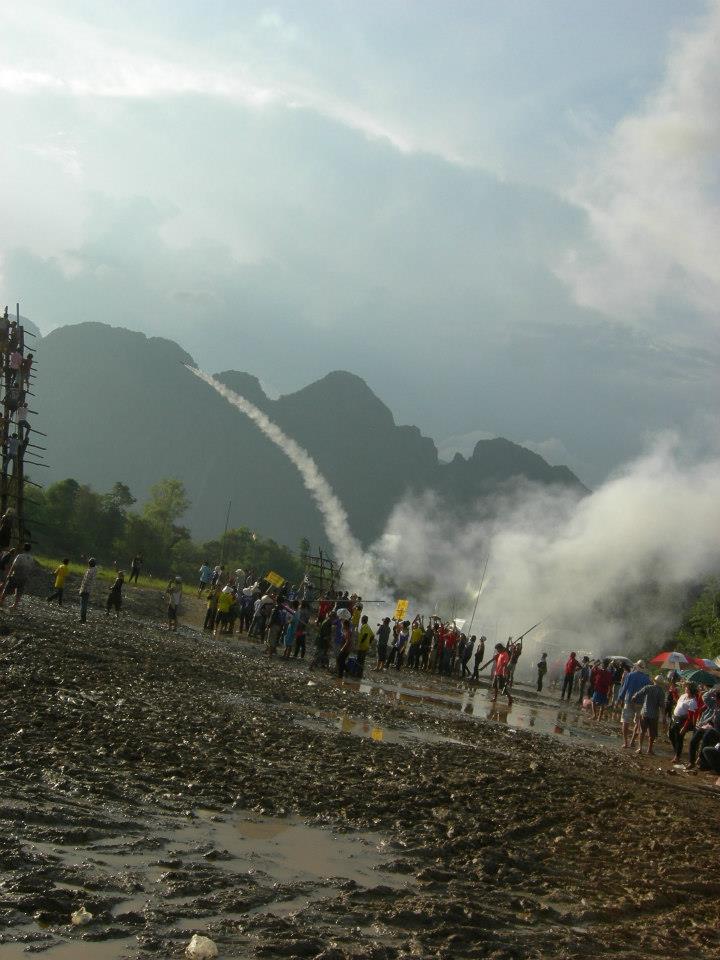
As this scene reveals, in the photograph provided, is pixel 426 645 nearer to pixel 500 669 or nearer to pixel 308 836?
pixel 500 669

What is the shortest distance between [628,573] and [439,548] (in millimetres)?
59048

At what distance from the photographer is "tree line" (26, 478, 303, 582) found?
233 feet

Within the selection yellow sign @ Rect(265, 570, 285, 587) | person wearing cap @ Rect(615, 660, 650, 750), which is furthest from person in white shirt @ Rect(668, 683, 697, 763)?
yellow sign @ Rect(265, 570, 285, 587)

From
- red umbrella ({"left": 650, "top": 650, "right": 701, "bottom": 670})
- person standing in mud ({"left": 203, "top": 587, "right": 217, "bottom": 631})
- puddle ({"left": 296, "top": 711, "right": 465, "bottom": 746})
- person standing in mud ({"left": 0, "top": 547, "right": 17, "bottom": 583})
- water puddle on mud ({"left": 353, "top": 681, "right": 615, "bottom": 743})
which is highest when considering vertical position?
red umbrella ({"left": 650, "top": 650, "right": 701, "bottom": 670})

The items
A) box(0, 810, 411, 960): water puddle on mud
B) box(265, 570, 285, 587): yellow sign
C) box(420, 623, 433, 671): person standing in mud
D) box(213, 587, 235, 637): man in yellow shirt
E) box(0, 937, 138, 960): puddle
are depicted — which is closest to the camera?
box(0, 937, 138, 960): puddle

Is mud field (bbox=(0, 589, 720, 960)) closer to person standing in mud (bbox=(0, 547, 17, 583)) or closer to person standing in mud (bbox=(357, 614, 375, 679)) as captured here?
person standing in mud (bbox=(0, 547, 17, 583))

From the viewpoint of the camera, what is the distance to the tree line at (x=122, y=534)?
70875 millimetres

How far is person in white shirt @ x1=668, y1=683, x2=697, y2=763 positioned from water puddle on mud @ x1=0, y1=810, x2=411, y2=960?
13.6m

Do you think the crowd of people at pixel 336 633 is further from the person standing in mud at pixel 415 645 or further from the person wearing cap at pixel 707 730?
the person wearing cap at pixel 707 730

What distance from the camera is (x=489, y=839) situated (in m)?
9.43

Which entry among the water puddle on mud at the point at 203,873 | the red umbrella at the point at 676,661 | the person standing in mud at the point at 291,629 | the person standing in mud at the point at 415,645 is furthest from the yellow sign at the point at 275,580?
the water puddle on mud at the point at 203,873

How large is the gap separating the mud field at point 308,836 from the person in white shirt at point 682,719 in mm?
3588

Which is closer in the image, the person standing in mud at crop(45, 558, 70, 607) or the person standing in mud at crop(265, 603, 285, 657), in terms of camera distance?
the person standing in mud at crop(265, 603, 285, 657)

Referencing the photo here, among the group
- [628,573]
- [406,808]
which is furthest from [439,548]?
[406,808]
